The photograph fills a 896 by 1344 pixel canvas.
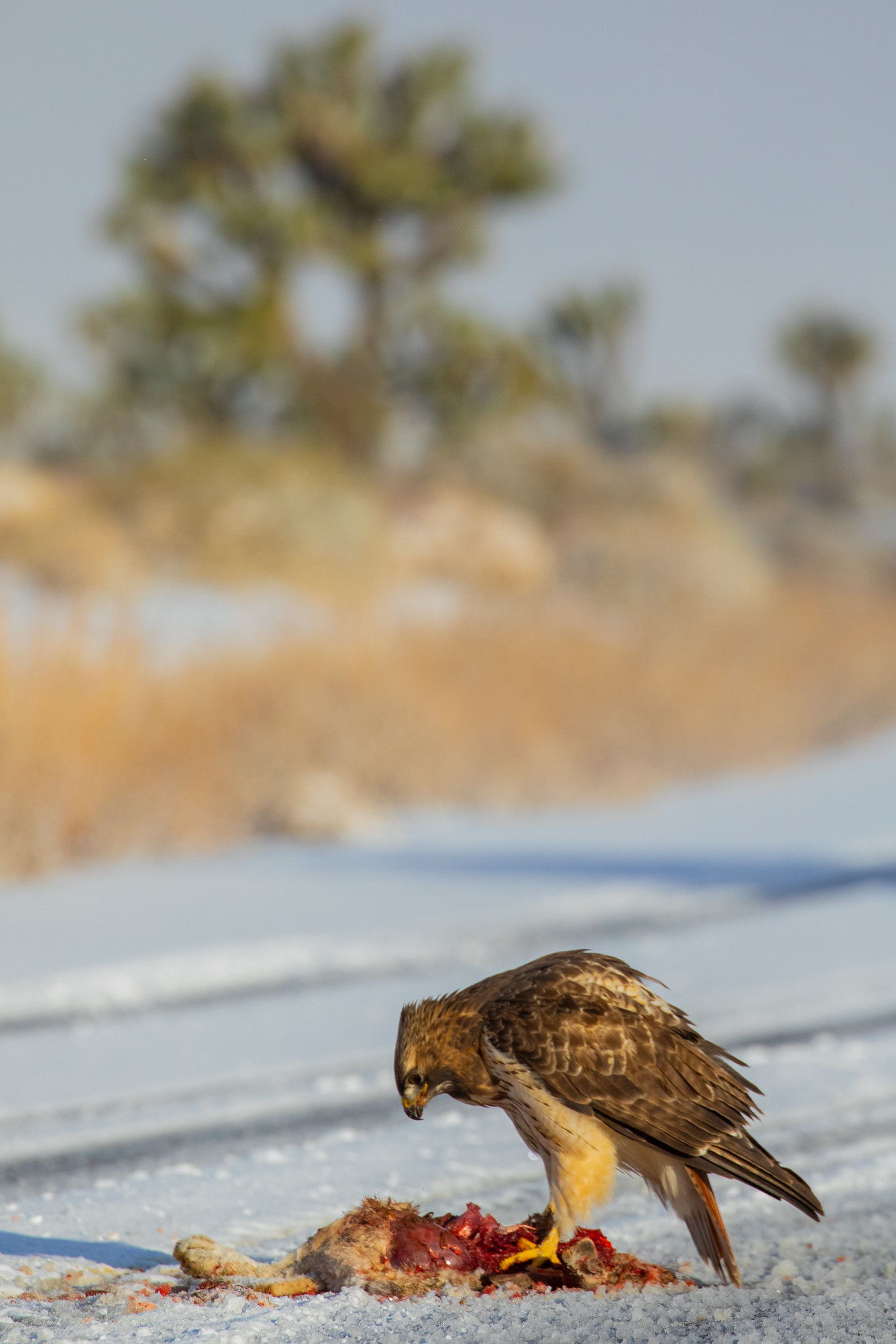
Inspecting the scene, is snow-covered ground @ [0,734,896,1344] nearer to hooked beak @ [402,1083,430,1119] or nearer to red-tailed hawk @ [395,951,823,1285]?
red-tailed hawk @ [395,951,823,1285]

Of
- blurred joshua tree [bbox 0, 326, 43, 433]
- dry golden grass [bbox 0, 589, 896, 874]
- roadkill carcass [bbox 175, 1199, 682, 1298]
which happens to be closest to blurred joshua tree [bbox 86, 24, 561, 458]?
blurred joshua tree [bbox 0, 326, 43, 433]

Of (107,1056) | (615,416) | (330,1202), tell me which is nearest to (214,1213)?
(330,1202)

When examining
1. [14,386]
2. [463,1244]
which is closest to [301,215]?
[14,386]

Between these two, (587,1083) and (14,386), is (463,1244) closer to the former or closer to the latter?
(587,1083)

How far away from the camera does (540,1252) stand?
7.18 ft

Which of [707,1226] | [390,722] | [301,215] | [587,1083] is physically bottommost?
[707,1226]

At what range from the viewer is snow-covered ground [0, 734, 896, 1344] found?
2230mm

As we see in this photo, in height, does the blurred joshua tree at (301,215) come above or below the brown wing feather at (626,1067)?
above

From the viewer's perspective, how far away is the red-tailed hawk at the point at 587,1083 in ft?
6.85

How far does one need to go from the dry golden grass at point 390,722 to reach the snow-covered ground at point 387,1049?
39cm

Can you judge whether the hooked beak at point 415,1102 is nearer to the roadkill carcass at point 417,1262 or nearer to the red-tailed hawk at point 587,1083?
the red-tailed hawk at point 587,1083

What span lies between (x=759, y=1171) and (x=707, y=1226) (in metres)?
0.15

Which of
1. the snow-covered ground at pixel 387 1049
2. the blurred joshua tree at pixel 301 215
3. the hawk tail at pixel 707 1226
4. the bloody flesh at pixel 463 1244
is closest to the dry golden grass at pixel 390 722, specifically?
the snow-covered ground at pixel 387 1049

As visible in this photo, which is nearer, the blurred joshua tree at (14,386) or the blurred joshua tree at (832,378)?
the blurred joshua tree at (14,386)
